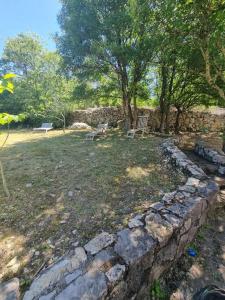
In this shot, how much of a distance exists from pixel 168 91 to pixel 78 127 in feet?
18.8

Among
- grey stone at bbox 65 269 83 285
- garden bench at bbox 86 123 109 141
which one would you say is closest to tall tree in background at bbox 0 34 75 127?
garden bench at bbox 86 123 109 141

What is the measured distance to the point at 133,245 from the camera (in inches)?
76.7

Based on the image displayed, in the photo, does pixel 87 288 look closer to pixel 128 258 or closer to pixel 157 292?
pixel 128 258

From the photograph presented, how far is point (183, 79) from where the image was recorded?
Result: 8.45 m

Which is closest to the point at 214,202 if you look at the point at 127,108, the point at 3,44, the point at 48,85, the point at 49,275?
the point at 49,275

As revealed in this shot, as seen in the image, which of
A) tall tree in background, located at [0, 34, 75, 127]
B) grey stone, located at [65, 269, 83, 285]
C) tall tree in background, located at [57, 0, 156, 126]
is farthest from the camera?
tall tree in background, located at [0, 34, 75, 127]

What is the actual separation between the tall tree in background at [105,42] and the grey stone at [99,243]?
6130 millimetres

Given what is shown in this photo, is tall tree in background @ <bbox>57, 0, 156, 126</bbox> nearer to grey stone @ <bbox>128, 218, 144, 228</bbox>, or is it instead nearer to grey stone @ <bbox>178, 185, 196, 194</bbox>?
grey stone @ <bbox>178, 185, 196, 194</bbox>

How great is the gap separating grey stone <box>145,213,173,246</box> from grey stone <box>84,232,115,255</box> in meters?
0.46

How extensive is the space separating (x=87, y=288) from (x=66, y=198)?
5.98 feet

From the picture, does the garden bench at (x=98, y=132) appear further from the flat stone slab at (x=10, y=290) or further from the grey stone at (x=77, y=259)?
the flat stone slab at (x=10, y=290)

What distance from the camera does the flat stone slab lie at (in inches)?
60.4

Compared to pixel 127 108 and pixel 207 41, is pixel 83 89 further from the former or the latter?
pixel 207 41

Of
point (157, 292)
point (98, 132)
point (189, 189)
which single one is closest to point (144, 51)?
point (98, 132)
